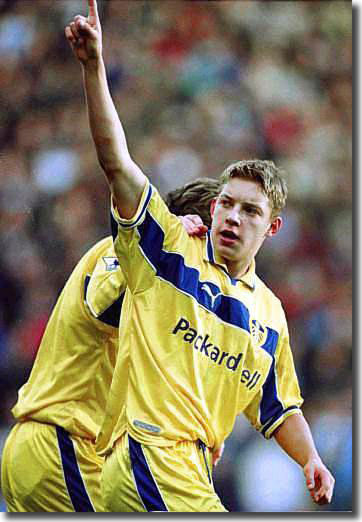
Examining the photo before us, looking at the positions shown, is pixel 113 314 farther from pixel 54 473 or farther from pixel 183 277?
pixel 54 473

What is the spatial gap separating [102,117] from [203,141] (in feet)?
3.86

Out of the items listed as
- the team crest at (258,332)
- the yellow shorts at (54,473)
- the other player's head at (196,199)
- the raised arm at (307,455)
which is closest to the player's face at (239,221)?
the team crest at (258,332)

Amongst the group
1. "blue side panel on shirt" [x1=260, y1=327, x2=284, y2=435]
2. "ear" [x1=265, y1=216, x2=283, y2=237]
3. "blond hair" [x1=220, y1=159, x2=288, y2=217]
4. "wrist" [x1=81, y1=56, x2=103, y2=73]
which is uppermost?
"wrist" [x1=81, y1=56, x2=103, y2=73]

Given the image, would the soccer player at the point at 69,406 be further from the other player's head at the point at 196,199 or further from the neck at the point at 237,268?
the neck at the point at 237,268

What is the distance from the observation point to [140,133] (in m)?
2.81

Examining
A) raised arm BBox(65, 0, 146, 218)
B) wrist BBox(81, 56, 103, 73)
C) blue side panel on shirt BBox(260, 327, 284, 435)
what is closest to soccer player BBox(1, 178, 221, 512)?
blue side panel on shirt BBox(260, 327, 284, 435)

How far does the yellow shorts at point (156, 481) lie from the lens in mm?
1804

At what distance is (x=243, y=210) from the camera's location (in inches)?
78.2

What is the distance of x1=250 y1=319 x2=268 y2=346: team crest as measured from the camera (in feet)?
6.56

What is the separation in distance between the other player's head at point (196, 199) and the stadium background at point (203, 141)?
439mm

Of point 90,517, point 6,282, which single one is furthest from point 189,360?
point 6,282

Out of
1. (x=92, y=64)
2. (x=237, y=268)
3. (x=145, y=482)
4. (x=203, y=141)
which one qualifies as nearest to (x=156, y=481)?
(x=145, y=482)

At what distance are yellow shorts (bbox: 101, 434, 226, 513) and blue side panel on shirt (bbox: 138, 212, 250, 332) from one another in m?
0.31

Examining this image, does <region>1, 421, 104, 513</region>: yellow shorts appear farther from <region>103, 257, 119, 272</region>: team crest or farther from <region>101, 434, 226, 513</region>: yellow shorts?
<region>103, 257, 119, 272</region>: team crest
